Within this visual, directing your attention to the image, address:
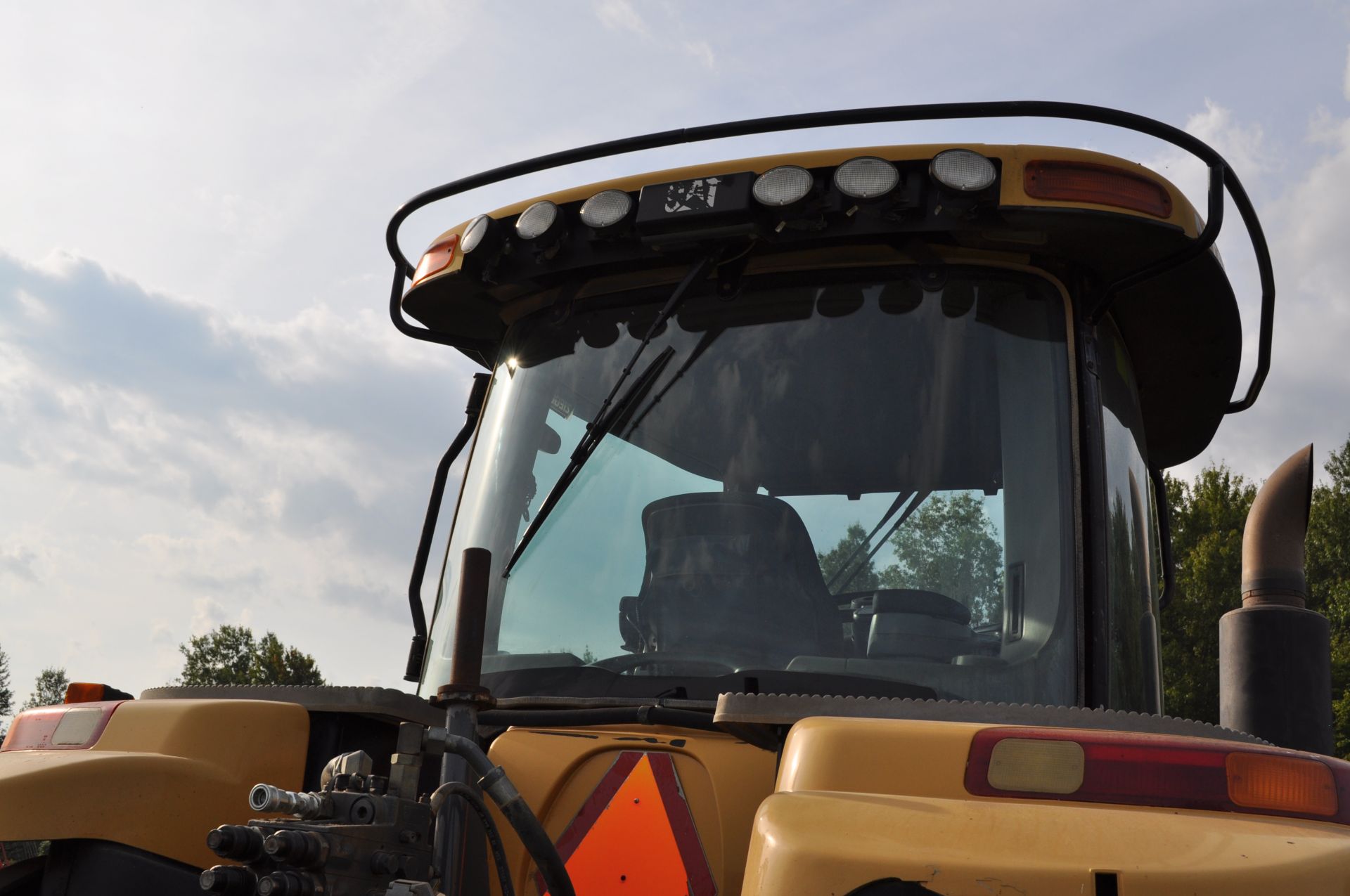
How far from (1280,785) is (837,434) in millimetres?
1319

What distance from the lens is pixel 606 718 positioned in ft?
8.50

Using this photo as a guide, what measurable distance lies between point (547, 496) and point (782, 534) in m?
0.61

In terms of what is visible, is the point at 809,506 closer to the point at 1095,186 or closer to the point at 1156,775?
the point at 1095,186

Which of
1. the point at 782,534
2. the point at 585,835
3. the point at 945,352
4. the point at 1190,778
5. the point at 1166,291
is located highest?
the point at 1166,291

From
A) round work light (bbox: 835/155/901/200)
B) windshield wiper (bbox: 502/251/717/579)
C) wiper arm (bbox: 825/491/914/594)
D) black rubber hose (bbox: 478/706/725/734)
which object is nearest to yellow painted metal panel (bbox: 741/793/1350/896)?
black rubber hose (bbox: 478/706/725/734)

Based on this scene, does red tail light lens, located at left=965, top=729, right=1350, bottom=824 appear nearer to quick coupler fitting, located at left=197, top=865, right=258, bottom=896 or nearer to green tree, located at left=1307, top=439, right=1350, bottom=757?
quick coupler fitting, located at left=197, top=865, right=258, bottom=896

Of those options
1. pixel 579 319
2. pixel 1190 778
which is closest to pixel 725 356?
pixel 579 319

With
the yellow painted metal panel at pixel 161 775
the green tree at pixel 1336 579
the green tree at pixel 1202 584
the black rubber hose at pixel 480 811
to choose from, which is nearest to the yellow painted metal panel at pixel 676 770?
the black rubber hose at pixel 480 811

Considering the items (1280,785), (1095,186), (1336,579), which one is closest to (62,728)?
(1280,785)

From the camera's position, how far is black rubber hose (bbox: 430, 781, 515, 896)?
78.4 inches

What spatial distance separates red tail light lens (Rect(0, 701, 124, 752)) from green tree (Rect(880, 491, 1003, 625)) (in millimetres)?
1609

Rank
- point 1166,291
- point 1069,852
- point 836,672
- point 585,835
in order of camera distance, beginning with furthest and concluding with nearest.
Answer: point 1166,291
point 836,672
point 585,835
point 1069,852

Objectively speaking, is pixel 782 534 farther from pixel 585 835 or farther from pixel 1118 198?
pixel 1118 198

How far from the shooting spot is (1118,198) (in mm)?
2836
